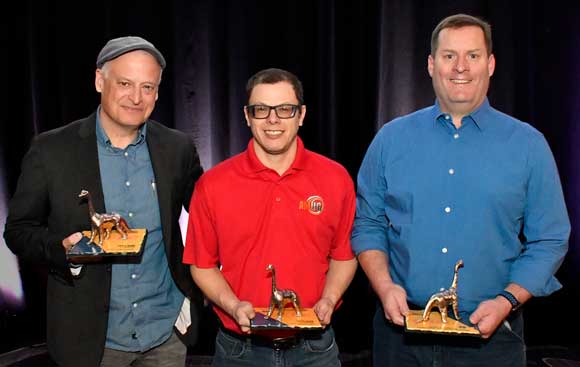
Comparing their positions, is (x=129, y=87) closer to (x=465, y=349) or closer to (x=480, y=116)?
(x=480, y=116)

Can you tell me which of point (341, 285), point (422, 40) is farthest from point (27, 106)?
point (341, 285)

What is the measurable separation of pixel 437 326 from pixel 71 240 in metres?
1.12

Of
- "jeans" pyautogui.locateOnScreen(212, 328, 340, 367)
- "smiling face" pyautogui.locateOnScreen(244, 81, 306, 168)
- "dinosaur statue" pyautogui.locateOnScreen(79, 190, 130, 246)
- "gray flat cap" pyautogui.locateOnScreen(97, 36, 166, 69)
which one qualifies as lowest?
"jeans" pyautogui.locateOnScreen(212, 328, 340, 367)

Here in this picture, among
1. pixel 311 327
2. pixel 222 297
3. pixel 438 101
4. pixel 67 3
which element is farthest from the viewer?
pixel 67 3

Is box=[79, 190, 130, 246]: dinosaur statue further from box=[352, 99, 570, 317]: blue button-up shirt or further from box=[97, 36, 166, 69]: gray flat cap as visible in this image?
box=[352, 99, 570, 317]: blue button-up shirt

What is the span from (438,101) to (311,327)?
0.87m

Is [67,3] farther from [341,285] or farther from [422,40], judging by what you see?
[341,285]

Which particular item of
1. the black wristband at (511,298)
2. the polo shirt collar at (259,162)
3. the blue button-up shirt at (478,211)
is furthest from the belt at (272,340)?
the black wristband at (511,298)

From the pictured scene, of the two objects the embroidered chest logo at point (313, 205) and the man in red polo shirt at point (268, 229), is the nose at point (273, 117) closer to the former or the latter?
the man in red polo shirt at point (268, 229)

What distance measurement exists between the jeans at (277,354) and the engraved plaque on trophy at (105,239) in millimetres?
442

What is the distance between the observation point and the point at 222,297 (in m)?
2.13

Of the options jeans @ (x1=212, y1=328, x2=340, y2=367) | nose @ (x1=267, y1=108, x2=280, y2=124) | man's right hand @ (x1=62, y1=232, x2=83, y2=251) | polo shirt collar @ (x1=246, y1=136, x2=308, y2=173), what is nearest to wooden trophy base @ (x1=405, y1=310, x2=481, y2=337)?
jeans @ (x1=212, y1=328, x2=340, y2=367)

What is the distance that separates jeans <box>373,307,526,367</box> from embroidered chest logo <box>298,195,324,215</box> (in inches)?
18.7

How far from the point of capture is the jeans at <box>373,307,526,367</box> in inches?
84.7
